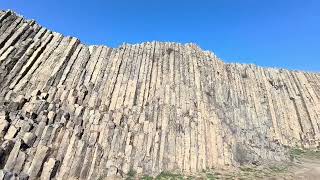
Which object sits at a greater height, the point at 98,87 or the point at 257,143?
the point at 98,87

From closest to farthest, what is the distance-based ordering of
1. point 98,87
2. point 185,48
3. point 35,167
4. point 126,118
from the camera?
point 35,167, point 126,118, point 98,87, point 185,48

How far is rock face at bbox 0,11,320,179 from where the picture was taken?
3278cm

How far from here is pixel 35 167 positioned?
29.8 meters

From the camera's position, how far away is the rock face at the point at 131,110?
32.8 meters

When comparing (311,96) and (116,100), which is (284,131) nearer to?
(311,96)

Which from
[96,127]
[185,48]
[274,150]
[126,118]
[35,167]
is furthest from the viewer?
[185,48]

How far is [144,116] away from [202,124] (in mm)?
5809

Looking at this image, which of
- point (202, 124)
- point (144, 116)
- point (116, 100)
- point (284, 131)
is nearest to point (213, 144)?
point (202, 124)

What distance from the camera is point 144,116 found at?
3950cm

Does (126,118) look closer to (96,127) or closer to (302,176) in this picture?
(96,127)

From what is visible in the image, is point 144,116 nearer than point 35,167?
No

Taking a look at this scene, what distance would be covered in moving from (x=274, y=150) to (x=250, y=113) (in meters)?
6.06

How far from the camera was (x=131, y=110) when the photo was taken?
40.2 m

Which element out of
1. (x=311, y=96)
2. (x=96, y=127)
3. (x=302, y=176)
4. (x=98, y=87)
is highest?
(x=311, y=96)
